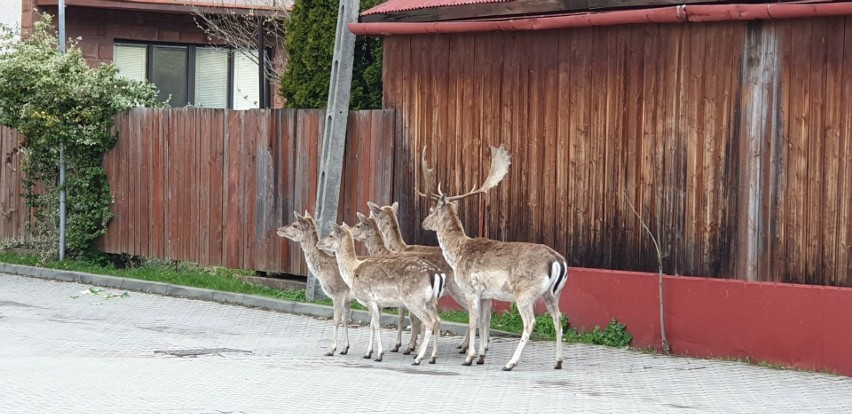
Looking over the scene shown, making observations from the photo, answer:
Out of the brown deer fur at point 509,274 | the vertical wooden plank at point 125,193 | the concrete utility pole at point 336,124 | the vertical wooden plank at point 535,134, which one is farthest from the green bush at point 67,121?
the brown deer fur at point 509,274

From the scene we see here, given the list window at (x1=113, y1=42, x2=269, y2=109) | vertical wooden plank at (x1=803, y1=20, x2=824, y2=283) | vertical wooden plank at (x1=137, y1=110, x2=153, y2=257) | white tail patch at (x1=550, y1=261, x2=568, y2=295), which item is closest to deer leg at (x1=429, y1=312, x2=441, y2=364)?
white tail patch at (x1=550, y1=261, x2=568, y2=295)

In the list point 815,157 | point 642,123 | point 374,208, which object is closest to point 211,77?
point 374,208

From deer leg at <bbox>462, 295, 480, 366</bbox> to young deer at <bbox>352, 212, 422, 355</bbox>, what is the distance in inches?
33.0

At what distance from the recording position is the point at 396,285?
46.2 feet

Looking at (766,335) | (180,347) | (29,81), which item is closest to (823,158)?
(766,335)

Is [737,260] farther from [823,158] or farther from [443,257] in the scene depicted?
[443,257]

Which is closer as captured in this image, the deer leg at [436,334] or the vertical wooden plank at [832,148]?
the vertical wooden plank at [832,148]

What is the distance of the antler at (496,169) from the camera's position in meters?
15.8

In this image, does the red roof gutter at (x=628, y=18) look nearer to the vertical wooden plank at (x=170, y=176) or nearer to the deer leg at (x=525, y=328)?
the deer leg at (x=525, y=328)

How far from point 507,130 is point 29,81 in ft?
29.4

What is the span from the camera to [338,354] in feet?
48.5

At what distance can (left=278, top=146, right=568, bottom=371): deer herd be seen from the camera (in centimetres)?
1388

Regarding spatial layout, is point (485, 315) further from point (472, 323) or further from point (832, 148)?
point (832, 148)

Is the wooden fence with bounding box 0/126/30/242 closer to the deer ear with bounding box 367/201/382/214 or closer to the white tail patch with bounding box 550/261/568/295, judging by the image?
the deer ear with bounding box 367/201/382/214
